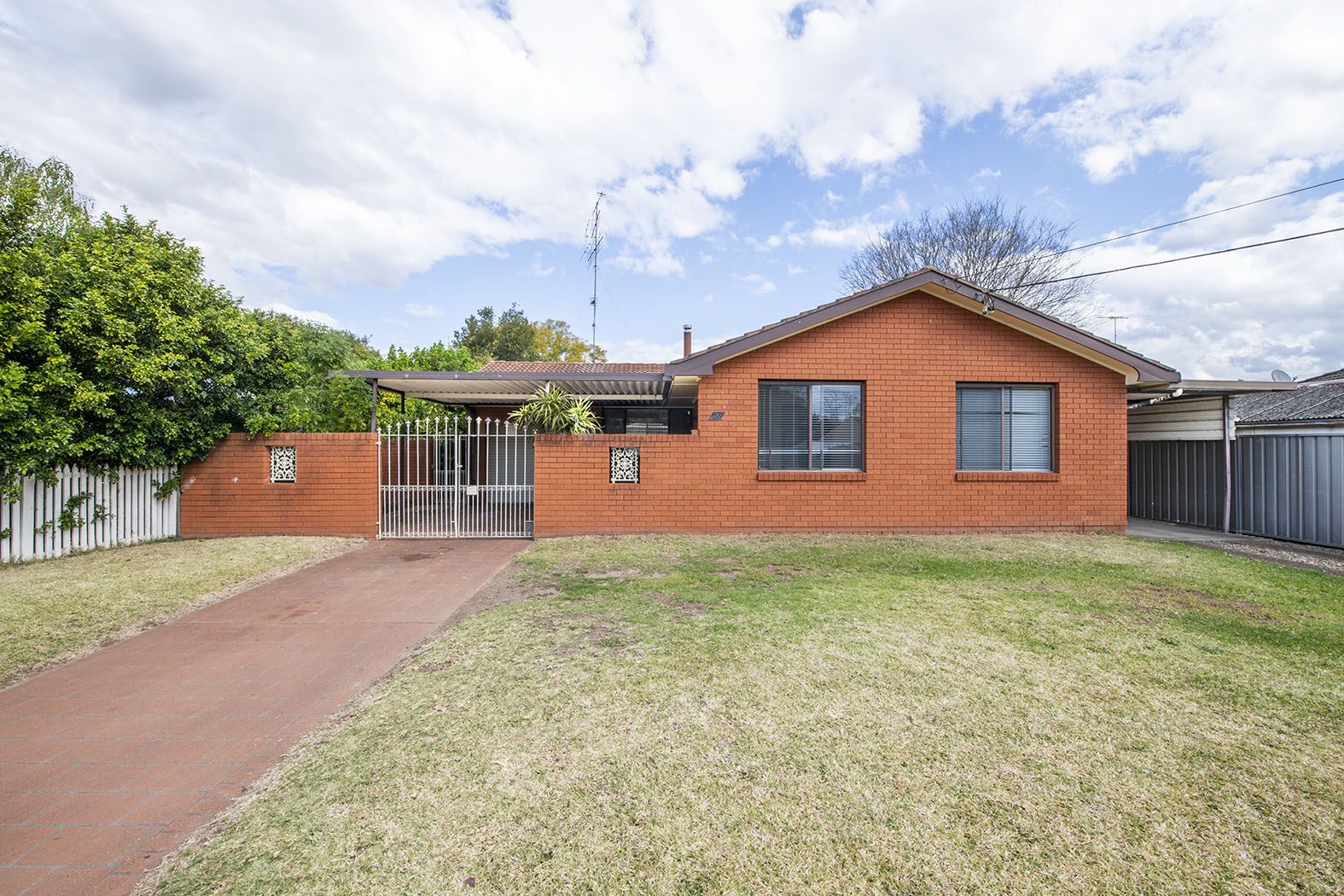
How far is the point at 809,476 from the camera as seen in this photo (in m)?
10.0

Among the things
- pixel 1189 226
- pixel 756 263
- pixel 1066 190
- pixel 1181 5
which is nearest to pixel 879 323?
pixel 1181 5

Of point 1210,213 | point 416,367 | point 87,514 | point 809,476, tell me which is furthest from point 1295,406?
point 416,367

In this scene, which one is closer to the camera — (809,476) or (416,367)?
(809,476)

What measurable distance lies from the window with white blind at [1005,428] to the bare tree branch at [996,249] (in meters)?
16.1

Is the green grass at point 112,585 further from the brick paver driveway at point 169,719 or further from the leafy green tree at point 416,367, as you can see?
the leafy green tree at point 416,367

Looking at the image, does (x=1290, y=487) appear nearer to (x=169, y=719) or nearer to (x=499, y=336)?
(x=169, y=719)

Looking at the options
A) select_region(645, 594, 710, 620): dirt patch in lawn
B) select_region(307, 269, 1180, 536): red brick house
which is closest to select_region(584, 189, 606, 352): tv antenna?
select_region(307, 269, 1180, 536): red brick house

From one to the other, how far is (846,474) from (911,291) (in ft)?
11.0

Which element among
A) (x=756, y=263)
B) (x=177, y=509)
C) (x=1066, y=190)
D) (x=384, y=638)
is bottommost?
(x=384, y=638)

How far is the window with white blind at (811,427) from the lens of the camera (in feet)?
33.3

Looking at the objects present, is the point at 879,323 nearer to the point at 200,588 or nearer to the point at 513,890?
the point at 513,890

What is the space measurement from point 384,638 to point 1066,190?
82.5 feet

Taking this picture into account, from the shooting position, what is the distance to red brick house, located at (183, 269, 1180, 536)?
998 cm

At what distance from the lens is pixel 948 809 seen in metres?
2.45
